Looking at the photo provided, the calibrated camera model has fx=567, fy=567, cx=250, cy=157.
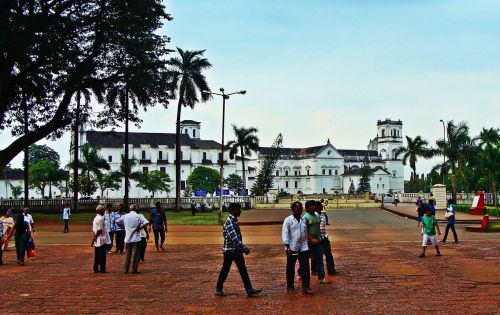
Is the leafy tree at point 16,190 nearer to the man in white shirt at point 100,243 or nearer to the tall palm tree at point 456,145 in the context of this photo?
the tall palm tree at point 456,145

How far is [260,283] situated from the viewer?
11.8 m

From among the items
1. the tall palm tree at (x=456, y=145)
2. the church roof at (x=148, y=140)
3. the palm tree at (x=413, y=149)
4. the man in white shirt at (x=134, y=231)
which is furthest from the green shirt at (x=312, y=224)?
the church roof at (x=148, y=140)

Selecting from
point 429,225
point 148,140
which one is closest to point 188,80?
point 429,225

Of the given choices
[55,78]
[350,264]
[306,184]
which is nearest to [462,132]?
[55,78]

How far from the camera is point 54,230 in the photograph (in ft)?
98.1

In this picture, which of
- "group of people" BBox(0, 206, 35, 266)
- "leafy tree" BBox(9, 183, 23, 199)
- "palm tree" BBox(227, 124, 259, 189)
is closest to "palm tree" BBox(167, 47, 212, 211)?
"palm tree" BBox(227, 124, 259, 189)

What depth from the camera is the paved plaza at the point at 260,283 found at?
30.5 feet

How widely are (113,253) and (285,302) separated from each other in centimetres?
994

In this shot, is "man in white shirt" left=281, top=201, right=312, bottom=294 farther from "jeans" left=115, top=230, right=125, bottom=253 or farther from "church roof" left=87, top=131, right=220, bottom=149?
"church roof" left=87, top=131, right=220, bottom=149

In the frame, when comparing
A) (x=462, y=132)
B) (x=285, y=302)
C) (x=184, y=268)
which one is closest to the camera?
(x=285, y=302)

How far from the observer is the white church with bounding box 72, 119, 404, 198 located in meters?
123

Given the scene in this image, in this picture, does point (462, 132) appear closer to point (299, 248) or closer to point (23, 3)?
point (23, 3)

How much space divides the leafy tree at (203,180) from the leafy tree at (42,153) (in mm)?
54899

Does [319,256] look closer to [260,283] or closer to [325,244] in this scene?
[325,244]
